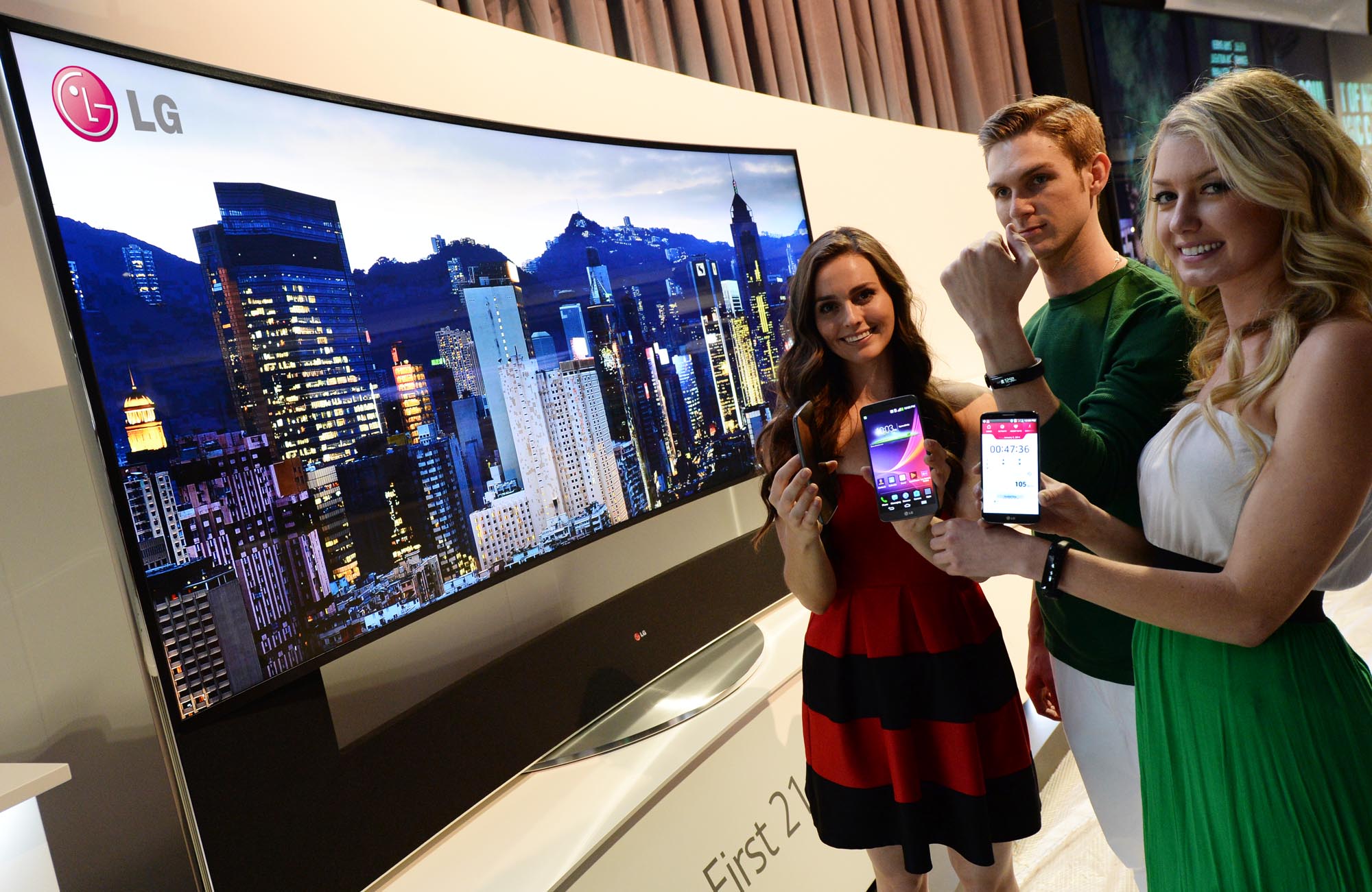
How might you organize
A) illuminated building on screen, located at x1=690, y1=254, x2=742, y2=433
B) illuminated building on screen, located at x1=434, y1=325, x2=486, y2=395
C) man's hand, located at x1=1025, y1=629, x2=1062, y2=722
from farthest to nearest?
illuminated building on screen, located at x1=690, y1=254, x2=742, y2=433, man's hand, located at x1=1025, y1=629, x2=1062, y2=722, illuminated building on screen, located at x1=434, y1=325, x2=486, y2=395

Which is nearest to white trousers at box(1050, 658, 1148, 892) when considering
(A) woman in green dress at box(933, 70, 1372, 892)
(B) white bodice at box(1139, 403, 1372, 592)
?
(A) woman in green dress at box(933, 70, 1372, 892)

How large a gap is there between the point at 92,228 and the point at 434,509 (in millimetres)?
604

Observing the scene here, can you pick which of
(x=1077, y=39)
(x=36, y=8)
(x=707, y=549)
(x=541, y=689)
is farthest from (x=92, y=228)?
(x=1077, y=39)

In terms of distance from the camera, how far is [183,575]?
107 cm

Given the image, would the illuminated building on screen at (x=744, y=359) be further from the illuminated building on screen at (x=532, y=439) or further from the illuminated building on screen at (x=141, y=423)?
the illuminated building on screen at (x=141, y=423)

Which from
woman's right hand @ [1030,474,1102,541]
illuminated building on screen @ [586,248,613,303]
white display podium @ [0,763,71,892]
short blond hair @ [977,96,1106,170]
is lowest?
white display podium @ [0,763,71,892]

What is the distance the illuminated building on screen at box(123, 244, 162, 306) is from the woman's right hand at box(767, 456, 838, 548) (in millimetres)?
940

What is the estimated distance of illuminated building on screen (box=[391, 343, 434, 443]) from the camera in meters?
1.38

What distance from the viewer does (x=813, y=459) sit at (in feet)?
5.15

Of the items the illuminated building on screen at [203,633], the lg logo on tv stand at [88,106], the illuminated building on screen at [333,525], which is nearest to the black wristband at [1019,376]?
the illuminated building on screen at [333,525]

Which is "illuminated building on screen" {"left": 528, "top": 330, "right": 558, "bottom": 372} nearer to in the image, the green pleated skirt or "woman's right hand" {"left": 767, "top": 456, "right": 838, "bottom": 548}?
"woman's right hand" {"left": 767, "top": 456, "right": 838, "bottom": 548}

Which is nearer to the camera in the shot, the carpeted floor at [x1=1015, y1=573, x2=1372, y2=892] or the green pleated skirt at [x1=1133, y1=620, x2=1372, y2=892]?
the green pleated skirt at [x1=1133, y1=620, x2=1372, y2=892]

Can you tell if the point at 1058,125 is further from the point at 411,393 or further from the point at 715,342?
the point at 411,393

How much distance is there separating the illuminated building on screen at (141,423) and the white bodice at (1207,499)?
4.19 feet
